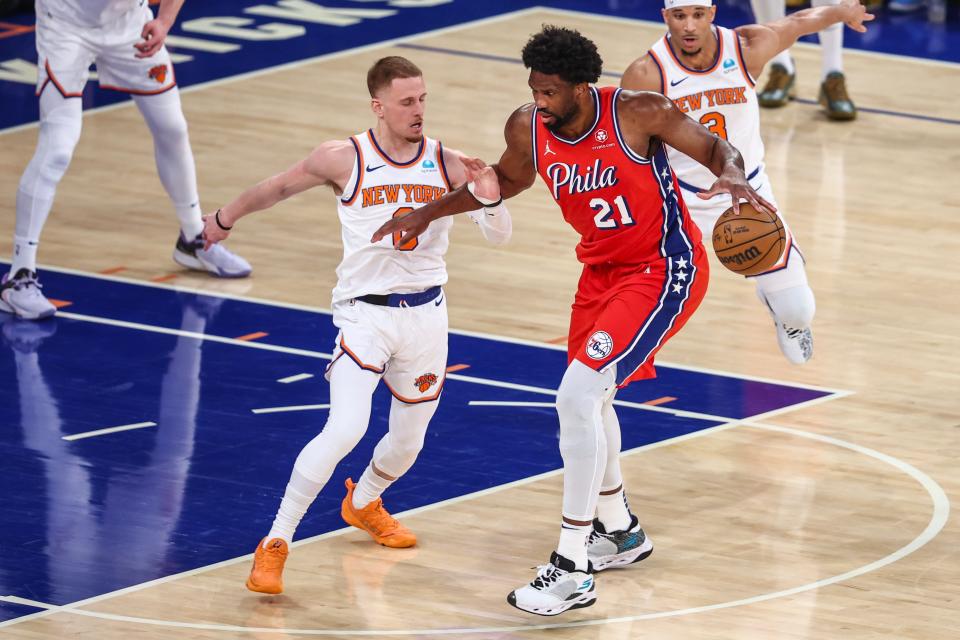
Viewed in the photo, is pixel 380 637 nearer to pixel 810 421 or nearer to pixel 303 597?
pixel 303 597

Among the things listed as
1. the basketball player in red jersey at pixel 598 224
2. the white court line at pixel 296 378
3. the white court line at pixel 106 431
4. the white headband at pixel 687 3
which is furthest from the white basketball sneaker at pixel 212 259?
the basketball player in red jersey at pixel 598 224

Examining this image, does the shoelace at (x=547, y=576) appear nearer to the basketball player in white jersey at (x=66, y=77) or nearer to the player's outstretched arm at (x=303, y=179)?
the player's outstretched arm at (x=303, y=179)

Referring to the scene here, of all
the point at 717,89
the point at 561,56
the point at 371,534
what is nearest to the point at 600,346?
the point at 561,56

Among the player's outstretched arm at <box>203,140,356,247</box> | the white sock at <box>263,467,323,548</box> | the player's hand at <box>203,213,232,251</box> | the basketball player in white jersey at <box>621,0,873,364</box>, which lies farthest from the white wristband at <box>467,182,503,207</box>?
the basketball player in white jersey at <box>621,0,873,364</box>

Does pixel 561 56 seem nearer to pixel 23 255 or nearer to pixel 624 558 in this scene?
pixel 624 558

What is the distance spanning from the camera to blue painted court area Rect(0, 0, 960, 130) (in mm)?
16781

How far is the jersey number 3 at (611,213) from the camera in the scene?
24.3 ft

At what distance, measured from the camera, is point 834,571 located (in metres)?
7.80

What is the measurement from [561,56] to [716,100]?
2393mm

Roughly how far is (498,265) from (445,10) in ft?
23.8

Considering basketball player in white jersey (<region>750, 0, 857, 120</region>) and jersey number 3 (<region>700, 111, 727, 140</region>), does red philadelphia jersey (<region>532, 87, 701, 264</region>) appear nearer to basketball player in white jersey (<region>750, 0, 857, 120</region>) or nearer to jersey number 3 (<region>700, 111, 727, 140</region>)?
jersey number 3 (<region>700, 111, 727, 140</region>)

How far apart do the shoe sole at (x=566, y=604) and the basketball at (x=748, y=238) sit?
1.36 m

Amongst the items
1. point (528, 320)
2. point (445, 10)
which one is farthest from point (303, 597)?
point (445, 10)

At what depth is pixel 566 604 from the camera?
735 centimetres
